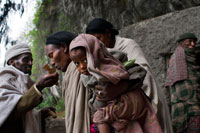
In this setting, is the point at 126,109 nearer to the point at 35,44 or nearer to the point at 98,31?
the point at 98,31

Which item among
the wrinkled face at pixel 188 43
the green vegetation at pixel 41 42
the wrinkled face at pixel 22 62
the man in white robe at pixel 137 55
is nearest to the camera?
the man in white robe at pixel 137 55

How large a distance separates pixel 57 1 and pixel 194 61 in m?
5.91

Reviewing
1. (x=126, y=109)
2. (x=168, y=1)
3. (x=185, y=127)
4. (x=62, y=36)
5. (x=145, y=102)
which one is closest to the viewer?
(x=126, y=109)

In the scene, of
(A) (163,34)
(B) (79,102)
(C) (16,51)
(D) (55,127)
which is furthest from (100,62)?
(A) (163,34)

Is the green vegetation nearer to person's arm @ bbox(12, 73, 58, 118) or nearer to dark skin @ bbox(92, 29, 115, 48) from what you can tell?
person's arm @ bbox(12, 73, 58, 118)

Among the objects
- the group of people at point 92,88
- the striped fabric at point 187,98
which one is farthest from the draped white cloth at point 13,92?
the striped fabric at point 187,98

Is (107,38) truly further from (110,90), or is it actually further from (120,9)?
(120,9)

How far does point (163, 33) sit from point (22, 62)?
2.90 m

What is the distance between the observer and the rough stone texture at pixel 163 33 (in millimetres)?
4438

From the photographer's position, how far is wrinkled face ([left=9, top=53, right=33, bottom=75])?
2.90 metres

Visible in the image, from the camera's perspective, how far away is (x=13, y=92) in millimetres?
2572

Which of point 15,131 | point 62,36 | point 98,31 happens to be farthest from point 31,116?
point 98,31

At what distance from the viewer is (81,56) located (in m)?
1.73

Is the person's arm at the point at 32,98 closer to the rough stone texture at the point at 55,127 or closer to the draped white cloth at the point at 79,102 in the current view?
the draped white cloth at the point at 79,102
